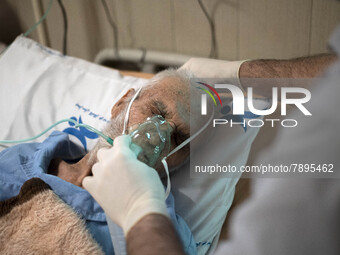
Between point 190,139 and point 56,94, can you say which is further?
point 56,94

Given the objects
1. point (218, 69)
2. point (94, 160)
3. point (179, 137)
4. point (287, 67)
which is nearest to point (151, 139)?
point (179, 137)

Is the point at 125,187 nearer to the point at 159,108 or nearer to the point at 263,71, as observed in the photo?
the point at 159,108

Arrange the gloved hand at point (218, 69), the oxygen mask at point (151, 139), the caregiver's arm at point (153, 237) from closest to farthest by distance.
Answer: the caregiver's arm at point (153, 237)
the oxygen mask at point (151, 139)
the gloved hand at point (218, 69)

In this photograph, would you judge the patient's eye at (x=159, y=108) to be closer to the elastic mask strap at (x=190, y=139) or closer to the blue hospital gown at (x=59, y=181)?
the elastic mask strap at (x=190, y=139)

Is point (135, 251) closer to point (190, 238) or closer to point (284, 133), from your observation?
point (190, 238)

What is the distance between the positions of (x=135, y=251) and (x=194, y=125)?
1.76 ft

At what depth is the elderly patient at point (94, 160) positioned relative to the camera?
112cm

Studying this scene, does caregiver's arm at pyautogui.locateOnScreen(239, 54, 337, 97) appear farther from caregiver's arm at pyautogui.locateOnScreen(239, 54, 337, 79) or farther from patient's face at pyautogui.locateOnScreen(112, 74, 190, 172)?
patient's face at pyautogui.locateOnScreen(112, 74, 190, 172)

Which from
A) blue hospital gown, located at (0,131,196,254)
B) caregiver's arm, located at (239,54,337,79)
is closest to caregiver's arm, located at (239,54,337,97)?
caregiver's arm, located at (239,54,337,79)

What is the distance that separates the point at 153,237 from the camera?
75cm

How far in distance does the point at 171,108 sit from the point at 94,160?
1.06 ft

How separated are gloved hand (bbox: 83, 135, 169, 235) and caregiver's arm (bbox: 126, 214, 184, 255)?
0.02 metres

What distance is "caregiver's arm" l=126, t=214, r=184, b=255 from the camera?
739 mm

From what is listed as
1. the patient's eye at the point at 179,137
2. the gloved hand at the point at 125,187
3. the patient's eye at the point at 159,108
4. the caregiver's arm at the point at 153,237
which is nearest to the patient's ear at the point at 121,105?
Result: the patient's eye at the point at 159,108
